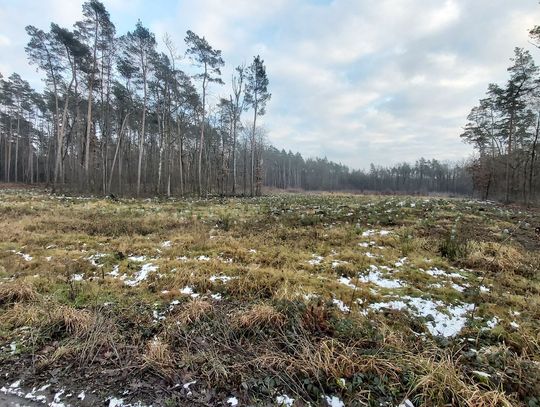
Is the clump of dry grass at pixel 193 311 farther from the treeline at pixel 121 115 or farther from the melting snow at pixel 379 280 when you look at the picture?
the treeline at pixel 121 115

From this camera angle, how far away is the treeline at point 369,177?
8319cm

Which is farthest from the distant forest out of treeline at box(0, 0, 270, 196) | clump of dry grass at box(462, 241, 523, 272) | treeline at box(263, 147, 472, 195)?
treeline at box(263, 147, 472, 195)

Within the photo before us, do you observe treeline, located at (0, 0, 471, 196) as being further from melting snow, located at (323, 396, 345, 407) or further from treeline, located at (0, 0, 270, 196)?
melting snow, located at (323, 396, 345, 407)

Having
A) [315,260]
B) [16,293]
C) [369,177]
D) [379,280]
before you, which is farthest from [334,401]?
[369,177]

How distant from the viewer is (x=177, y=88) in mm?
28297

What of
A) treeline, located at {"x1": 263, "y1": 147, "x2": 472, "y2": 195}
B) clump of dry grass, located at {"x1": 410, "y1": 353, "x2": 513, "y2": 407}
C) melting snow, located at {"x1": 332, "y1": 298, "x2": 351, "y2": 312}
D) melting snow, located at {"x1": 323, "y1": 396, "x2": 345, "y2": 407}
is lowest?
melting snow, located at {"x1": 323, "y1": 396, "x2": 345, "y2": 407}

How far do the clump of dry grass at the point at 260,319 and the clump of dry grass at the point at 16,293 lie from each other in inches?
141

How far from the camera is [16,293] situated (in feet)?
16.8

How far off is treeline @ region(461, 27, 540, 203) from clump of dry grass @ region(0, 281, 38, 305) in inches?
1207

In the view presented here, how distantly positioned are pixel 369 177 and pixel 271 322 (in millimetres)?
95630

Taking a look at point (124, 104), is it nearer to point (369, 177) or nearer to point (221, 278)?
point (221, 278)

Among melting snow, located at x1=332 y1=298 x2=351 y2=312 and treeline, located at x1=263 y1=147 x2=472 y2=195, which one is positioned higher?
treeline, located at x1=263 y1=147 x2=472 y2=195

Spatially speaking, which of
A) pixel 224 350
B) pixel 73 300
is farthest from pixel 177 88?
pixel 224 350

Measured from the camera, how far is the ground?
10.5 ft
